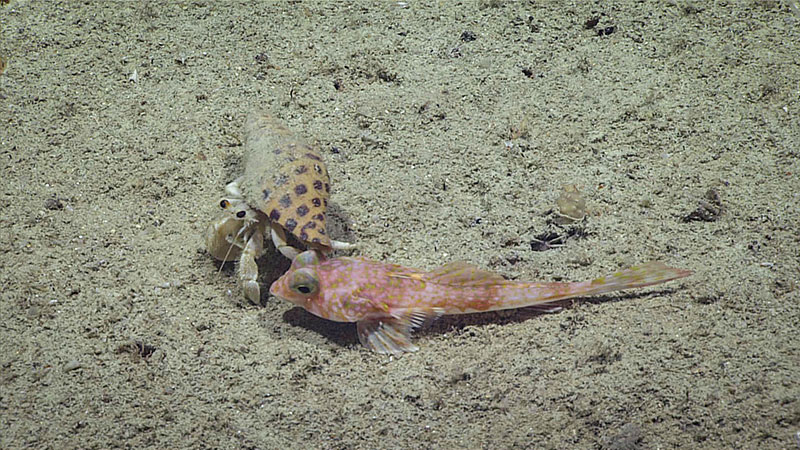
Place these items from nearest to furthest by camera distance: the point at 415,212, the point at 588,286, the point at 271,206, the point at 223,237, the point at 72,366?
the point at 72,366 → the point at 588,286 → the point at 271,206 → the point at 223,237 → the point at 415,212

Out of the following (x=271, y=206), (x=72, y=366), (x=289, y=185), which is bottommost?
(x=72, y=366)

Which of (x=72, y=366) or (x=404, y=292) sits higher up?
(x=404, y=292)

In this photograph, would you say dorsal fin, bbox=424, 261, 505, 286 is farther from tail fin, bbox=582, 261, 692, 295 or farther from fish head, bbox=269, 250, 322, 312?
fish head, bbox=269, 250, 322, 312

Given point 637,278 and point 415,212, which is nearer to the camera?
point 637,278

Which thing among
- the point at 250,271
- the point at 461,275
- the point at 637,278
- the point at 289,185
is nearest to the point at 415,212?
the point at 461,275

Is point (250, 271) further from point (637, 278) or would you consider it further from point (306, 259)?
point (637, 278)

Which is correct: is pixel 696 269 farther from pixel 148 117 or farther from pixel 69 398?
pixel 148 117

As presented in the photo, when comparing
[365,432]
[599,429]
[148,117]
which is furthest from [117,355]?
[599,429]

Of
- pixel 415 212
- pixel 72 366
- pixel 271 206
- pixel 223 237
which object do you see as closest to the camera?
pixel 72 366
